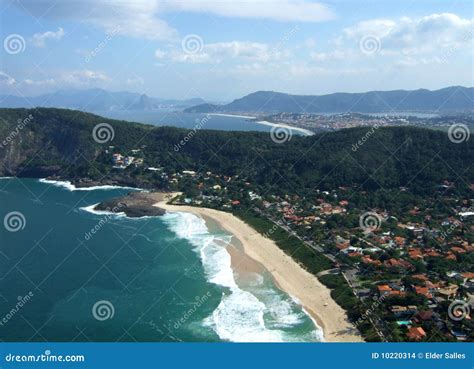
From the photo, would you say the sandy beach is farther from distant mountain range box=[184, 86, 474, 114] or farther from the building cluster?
distant mountain range box=[184, 86, 474, 114]

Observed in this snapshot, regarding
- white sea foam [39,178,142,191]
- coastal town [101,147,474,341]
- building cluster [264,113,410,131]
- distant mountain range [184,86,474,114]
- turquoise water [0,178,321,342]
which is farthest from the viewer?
distant mountain range [184,86,474,114]

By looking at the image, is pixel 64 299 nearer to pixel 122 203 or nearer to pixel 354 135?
pixel 122 203

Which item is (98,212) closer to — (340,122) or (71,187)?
(71,187)

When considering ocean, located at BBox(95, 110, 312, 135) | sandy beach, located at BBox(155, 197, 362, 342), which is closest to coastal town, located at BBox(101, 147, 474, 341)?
sandy beach, located at BBox(155, 197, 362, 342)

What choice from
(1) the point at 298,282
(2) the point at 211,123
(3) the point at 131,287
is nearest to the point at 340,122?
(2) the point at 211,123

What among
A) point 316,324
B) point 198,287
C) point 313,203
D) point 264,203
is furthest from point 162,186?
point 316,324

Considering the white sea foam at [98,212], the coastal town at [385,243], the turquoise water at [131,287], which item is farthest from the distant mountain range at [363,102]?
the turquoise water at [131,287]

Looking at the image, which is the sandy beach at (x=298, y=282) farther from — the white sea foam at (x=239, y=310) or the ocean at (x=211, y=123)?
the ocean at (x=211, y=123)
